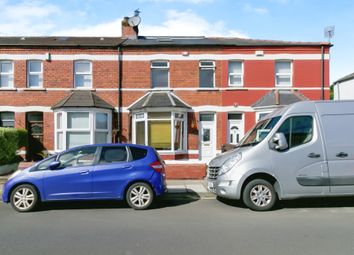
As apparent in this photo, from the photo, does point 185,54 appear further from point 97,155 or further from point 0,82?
point 97,155

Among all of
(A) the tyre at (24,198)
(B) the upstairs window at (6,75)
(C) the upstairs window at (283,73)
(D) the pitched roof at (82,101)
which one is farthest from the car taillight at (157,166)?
(B) the upstairs window at (6,75)

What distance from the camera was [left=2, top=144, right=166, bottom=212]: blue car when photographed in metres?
9.48

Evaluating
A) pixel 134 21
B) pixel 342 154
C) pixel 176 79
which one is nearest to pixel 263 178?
pixel 342 154

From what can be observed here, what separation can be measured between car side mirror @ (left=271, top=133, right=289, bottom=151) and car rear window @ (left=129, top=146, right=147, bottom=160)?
311 centimetres

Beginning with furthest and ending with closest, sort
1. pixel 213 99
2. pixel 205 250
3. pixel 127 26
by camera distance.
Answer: pixel 127 26 → pixel 213 99 → pixel 205 250

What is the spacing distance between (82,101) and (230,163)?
1315cm

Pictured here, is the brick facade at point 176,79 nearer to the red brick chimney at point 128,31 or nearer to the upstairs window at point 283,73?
the upstairs window at point 283,73

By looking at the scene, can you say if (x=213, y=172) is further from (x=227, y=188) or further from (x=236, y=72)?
(x=236, y=72)

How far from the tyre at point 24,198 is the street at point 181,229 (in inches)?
9.1

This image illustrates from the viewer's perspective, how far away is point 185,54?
2200cm

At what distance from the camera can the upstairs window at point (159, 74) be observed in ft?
72.8

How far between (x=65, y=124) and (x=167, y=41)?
725 centimetres

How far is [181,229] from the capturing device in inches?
293

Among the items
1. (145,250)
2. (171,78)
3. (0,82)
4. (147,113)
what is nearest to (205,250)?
(145,250)
